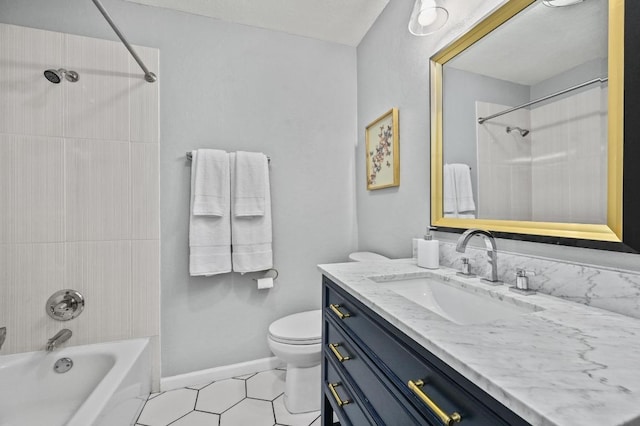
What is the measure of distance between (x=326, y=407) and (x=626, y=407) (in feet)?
3.56

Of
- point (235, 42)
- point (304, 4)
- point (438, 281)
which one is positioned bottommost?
point (438, 281)

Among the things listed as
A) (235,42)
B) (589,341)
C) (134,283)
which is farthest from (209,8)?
(589,341)

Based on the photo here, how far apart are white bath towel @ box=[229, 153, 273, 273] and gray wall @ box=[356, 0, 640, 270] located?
72 centimetres

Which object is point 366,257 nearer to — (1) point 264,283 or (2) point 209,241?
(1) point 264,283

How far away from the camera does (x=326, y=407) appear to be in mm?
1180

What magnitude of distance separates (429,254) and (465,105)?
0.65 m

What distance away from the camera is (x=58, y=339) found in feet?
4.85

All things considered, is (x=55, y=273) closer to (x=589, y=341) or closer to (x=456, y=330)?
(x=456, y=330)

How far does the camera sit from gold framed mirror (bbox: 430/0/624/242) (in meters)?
0.72

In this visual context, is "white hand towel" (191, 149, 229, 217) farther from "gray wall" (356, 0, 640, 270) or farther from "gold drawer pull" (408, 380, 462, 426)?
"gold drawer pull" (408, 380, 462, 426)

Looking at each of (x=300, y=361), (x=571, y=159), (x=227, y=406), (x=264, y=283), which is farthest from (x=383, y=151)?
(x=227, y=406)

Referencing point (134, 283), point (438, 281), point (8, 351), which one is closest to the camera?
point (438, 281)

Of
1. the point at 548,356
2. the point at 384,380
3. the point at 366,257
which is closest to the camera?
the point at 548,356

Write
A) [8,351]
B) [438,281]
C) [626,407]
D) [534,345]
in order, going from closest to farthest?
[626,407], [534,345], [438,281], [8,351]
